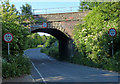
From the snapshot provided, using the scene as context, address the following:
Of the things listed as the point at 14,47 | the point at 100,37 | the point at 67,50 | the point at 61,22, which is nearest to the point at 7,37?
the point at 14,47

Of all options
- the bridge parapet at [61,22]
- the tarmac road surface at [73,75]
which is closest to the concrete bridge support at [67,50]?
the bridge parapet at [61,22]

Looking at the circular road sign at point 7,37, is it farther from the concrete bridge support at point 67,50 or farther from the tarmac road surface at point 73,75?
the concrete bridge support at point 67,50

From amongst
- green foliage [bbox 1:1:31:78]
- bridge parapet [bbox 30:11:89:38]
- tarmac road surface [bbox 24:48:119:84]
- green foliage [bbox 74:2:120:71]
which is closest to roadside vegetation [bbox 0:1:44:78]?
green foliage [bbox 1:1:31:78]

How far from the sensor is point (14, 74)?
1038cm

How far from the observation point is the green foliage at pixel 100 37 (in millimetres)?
17516

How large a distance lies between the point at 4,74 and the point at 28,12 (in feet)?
50.8

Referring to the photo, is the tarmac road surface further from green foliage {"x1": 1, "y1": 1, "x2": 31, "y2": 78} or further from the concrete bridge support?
the concrete bridge support

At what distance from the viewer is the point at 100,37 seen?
18266mm

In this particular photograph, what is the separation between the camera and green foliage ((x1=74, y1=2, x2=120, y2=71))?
17516mm

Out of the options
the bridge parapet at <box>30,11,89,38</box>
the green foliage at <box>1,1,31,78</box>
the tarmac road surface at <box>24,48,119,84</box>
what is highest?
the bridge parapet at <box>30,11,89,38</box>

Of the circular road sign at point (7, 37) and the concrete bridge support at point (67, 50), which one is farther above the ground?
the circular road sign at point (7, 37)

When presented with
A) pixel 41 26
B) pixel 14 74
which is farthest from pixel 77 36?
pixel 14 74

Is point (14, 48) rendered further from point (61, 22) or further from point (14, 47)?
point (61, 22)

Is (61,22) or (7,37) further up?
(61,22)
